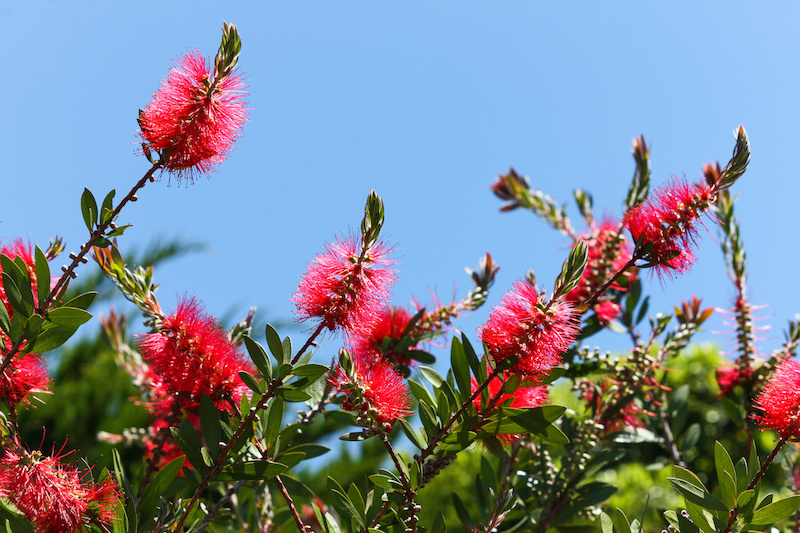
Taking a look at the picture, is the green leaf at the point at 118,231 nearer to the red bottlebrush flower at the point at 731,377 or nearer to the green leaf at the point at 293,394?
the green leaf at the point at 293,394

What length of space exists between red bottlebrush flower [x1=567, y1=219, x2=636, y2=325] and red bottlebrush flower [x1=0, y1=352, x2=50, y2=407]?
3.67 feet

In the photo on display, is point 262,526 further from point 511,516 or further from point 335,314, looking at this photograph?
point 335,314

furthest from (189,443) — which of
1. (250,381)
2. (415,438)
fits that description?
(415,438)

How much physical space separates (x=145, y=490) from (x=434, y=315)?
2.45ft

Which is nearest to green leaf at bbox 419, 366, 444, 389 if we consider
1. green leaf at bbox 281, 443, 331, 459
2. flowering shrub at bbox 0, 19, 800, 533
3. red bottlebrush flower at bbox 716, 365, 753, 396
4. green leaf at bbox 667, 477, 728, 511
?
flowering shrub at bbox 0, 19, 800, 533

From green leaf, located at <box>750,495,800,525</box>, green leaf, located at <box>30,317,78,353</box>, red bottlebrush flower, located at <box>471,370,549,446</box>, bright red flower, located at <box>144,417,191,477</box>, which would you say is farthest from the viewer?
bright red flower, located at <box>144,417,191,477</box>

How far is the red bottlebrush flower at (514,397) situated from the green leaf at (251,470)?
35cm

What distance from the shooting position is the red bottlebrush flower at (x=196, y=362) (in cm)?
111

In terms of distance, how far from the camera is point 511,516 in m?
1.49

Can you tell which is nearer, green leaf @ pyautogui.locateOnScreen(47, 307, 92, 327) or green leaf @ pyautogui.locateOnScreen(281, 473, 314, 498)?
green leaf @ pyautogui.locateOnScreen(47, 307, 92, 327)

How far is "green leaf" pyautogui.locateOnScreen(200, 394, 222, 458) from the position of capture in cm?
101

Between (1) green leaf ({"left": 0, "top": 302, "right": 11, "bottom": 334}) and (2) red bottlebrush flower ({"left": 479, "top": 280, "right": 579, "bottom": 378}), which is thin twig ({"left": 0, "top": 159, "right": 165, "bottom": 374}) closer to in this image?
(1) green leaf ({"left": 0, "top": 302, "right": 11, "bottom": 334})

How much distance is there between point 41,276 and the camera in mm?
984

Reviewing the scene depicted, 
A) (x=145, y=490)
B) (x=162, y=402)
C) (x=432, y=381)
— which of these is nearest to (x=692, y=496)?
(x=432, y=381)
